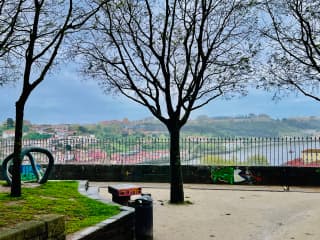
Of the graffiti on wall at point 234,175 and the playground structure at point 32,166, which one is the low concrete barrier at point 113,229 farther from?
the graffiti on wall at point 234,175

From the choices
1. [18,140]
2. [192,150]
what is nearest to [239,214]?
[18,140]

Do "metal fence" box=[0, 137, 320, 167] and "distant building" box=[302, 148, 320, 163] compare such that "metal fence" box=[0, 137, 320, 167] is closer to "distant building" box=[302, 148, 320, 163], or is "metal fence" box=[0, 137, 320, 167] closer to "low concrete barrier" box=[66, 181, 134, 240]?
"distant building" box=[302, 148, 320, 163]

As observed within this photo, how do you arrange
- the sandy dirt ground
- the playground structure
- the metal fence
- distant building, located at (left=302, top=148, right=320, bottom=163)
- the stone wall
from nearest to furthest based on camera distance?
the stone wall
the sandy dirt ground
the playground structure
distant building, located at (left=302, top=148, right=320, bottom=163)
the metal fence

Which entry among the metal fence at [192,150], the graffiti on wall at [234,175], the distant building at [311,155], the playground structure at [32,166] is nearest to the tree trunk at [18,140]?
the playground structure at [32,166]

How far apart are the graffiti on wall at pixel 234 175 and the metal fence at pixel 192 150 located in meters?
0.28

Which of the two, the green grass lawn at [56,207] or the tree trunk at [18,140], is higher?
the tree trunk at [18,140]

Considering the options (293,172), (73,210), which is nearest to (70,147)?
(293,172)

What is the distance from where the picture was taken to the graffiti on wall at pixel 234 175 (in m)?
17.8

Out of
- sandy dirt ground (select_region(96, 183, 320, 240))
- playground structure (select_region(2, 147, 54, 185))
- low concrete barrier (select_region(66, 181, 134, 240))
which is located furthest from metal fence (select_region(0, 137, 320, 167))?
low concrete barrier (select_region(66, 181, 134, 240))

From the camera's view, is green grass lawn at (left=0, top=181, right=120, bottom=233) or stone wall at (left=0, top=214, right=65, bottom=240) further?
green grass lawn at (left=0, top=181, right=120, bottom=233)

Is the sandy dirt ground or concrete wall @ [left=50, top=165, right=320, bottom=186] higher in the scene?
concrete wall @ [left=50, top=165, right=320, bottom=186]

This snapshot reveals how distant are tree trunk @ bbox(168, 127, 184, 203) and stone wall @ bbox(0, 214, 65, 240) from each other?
7372mm

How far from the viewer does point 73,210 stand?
802 cm

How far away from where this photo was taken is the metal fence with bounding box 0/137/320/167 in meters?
17.1
